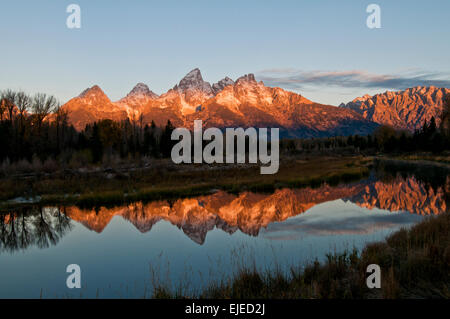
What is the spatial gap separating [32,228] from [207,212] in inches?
393

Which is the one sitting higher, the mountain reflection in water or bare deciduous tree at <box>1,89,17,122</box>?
bare deciduous tree at <box>1,89,17,122</box>

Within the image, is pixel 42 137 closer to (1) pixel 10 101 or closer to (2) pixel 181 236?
(1) pixel 10 101

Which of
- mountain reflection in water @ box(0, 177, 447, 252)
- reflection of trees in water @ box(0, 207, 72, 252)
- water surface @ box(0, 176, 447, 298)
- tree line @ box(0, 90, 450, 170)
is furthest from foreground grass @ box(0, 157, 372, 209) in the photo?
tree line @ box(0, 90, 450, 170)

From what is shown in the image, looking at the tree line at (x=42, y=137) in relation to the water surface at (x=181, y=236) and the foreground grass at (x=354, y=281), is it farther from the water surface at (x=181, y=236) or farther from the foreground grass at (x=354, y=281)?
the foreground grass at (x=354, y=281)

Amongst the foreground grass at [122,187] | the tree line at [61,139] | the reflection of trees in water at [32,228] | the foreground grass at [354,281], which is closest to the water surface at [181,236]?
the reflection of trees in water at [32,228]

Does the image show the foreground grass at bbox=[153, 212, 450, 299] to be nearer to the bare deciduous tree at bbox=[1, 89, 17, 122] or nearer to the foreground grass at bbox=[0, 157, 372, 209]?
the foreground grass at bbox=[0, 157, 372, 209]

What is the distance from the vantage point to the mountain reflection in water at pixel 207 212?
56.9 feet

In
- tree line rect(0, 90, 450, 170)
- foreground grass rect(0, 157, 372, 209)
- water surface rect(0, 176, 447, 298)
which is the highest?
tree line rect(0, 90, 450, 170)

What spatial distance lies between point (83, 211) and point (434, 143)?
78.4m

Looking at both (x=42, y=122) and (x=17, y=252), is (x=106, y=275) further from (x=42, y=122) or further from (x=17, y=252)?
(x=42, y=122)

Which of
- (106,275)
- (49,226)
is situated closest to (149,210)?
(49,226)

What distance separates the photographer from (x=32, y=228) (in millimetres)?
17734

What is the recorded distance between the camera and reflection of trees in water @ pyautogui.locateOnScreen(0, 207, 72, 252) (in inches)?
615

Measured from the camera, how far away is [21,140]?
5697cm
